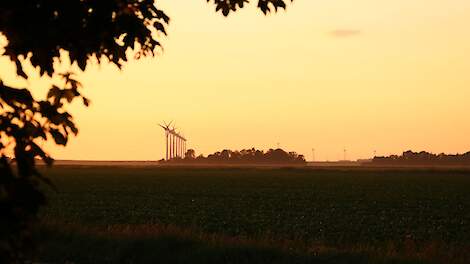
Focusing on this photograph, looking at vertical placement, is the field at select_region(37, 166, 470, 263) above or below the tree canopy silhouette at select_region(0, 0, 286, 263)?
below

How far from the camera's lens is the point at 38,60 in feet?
13.9

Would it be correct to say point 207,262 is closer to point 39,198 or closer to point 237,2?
point 237,2

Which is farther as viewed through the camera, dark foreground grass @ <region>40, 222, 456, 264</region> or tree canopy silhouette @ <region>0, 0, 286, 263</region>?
dark foreground grass @ <region>40, 222, 456, 264</region>

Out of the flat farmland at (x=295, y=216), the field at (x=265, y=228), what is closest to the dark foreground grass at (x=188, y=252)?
the field at (x=265, y=228)

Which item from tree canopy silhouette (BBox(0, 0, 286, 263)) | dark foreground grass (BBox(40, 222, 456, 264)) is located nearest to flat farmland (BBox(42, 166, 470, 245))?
dark foreground grass (BBox(40, 222, 456, 264))

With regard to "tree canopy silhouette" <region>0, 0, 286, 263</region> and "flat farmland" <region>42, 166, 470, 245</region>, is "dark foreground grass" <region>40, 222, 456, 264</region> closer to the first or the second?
"flat farmland" <region>42, 166, 470, 245</region>

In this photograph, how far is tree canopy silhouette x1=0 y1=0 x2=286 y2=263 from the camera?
3.59m

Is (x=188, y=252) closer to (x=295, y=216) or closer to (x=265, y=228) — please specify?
(x=265, y=228)

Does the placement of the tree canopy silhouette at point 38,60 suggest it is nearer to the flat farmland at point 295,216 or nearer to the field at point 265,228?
the field at point 265,228

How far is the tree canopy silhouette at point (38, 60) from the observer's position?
11.8 feet

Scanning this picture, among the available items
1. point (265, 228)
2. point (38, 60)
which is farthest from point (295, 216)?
point (38, 60)

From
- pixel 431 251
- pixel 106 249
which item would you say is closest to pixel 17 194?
pixel 106 249

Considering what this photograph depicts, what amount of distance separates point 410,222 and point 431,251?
18.6 m

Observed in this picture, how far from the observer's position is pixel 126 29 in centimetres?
421
